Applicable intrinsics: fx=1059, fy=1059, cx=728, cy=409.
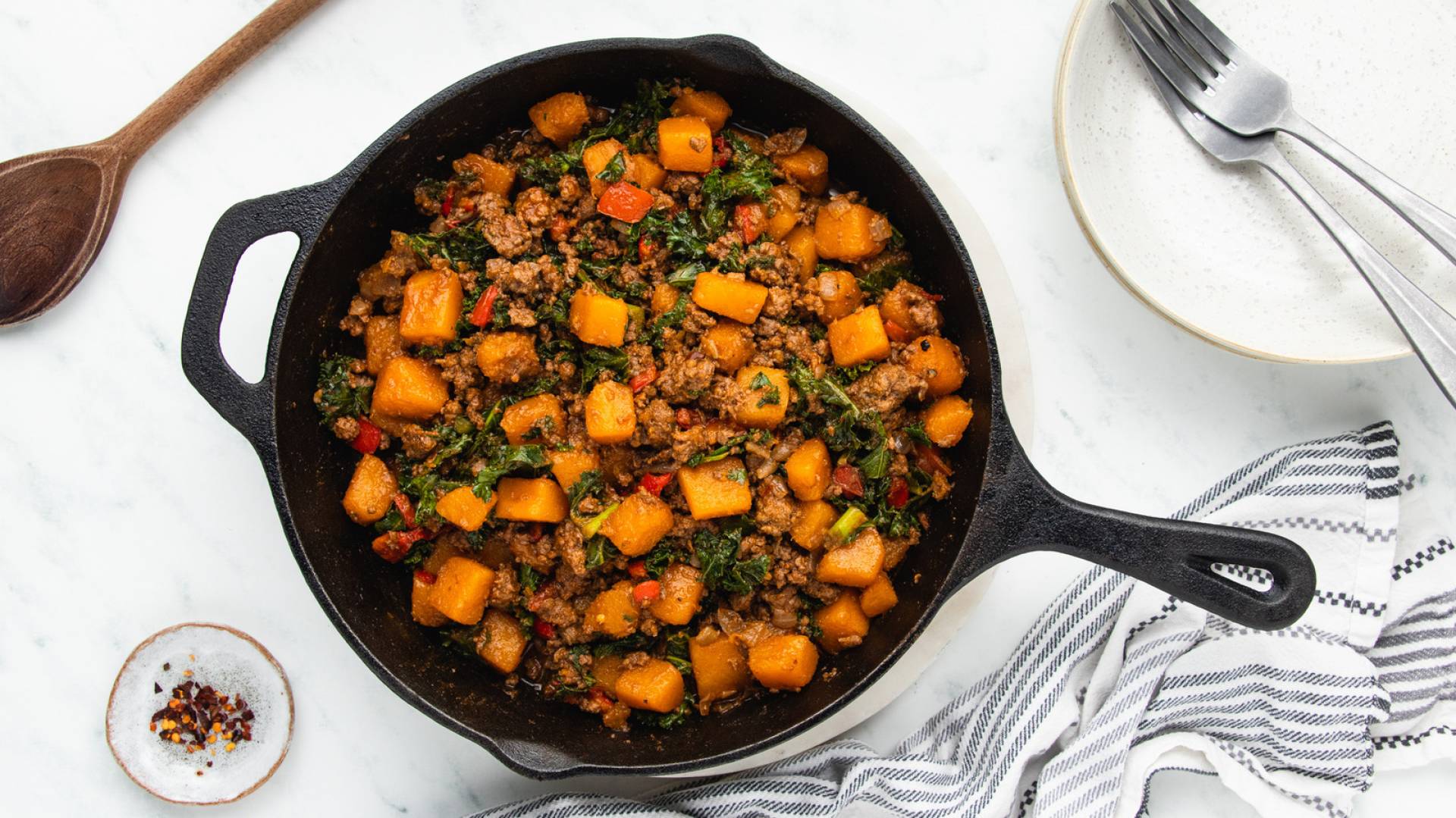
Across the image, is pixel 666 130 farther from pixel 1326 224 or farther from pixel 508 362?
pixel 1326 224

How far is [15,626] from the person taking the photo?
425 centimetres

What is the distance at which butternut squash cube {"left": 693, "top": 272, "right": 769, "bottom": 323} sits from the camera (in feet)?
11.5

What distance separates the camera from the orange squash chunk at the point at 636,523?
343 centimetres

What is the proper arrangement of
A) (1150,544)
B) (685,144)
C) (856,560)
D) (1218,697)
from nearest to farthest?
(1150,544) → (856,560) → (685,144) → (1218,697)

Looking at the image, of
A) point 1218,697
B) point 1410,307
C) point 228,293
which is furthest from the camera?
point 1218,697

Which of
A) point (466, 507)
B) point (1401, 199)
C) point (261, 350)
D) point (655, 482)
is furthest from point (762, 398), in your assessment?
point (1401, 199)

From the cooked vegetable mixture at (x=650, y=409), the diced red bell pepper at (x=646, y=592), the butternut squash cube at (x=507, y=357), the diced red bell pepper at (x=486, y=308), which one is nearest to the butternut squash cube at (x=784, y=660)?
the cooked vegetable mixture at (x=650, y=409)

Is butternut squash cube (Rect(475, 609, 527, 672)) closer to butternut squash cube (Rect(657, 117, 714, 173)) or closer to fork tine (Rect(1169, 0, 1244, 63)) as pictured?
butternut squash cube (Rect(657, 117, 714, 173))

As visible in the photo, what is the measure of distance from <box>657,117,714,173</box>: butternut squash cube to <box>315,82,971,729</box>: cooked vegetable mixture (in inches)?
0.4

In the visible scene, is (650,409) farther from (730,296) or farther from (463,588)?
(463,588)

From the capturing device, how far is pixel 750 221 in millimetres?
3648

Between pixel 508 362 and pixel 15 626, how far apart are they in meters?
2.49

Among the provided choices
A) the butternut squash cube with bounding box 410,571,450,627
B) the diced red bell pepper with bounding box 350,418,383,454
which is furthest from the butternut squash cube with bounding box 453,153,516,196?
the butternut squash cube with bounding box 410,571,450,627

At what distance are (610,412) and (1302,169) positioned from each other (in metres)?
2.90
